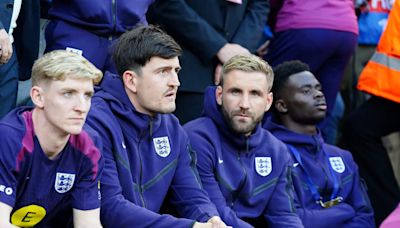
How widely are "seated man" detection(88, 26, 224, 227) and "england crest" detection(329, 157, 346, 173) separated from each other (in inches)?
58.9

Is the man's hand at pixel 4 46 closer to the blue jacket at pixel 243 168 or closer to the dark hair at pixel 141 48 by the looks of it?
the dark hair at pixel 141 48

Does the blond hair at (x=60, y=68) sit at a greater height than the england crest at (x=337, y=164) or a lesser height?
greater

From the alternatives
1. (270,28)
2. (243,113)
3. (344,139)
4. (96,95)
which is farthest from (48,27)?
(344,139)

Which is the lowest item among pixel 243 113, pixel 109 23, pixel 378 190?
pixel 378 190

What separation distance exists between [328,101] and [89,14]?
2.32 meters

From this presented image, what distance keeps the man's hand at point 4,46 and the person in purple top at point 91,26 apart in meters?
0.64

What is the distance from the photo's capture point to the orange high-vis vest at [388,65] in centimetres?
748

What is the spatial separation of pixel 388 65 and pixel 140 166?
2635 millimetres

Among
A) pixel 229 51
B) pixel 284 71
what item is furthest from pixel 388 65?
pixel 229 51

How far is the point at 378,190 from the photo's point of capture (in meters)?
7.60

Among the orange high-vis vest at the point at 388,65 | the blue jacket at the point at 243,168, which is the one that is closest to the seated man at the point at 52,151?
the blue jacket at the point at 243,168

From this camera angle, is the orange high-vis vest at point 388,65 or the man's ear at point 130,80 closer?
the man's ear at point 130,80

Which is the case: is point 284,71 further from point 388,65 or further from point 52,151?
point 52,151

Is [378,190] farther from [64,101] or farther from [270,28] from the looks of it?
[64,101]
